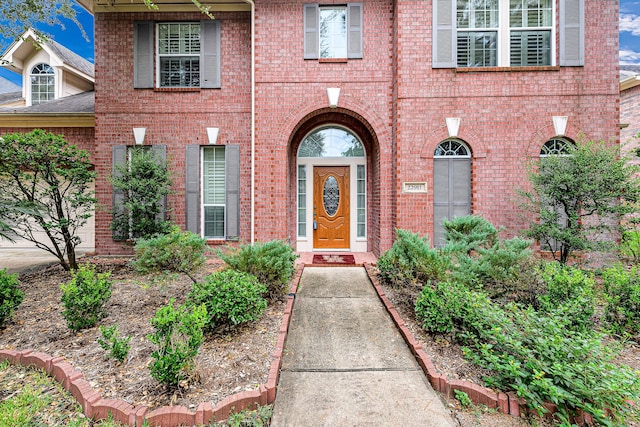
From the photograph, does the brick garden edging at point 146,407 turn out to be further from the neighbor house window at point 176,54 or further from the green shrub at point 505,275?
the neighbor house window at point 176,54

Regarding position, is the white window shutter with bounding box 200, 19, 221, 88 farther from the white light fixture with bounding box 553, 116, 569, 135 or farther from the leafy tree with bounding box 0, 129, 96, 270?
the white light fixture with bounding box 553, 116, 569, 135

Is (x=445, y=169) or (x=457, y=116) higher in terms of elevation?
(x=457, y=116)

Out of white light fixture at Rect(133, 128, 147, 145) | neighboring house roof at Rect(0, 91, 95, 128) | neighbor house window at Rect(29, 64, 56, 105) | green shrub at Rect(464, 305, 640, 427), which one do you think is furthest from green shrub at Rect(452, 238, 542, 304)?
neighbor house window at Rect(29, 64, 56, 105)

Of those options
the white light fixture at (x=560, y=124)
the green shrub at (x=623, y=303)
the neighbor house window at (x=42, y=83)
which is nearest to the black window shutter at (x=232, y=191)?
the green shrub at (x=623, y=303)

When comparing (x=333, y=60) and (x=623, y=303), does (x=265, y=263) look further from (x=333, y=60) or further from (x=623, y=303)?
(x=333, y=60)

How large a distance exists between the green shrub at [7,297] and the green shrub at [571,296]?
608 cm

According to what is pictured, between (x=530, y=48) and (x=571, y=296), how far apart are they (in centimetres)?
530

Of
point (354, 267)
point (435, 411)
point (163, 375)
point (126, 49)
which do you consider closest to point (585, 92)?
point (354, 267)

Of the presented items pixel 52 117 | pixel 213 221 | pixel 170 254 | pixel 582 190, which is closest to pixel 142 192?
pixel 213 221

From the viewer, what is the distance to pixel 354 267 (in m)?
5.84

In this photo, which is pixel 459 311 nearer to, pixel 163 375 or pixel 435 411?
pixel 435 411

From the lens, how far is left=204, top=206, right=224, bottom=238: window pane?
6574 mm

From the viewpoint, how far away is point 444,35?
5.77m

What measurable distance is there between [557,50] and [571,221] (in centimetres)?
357
